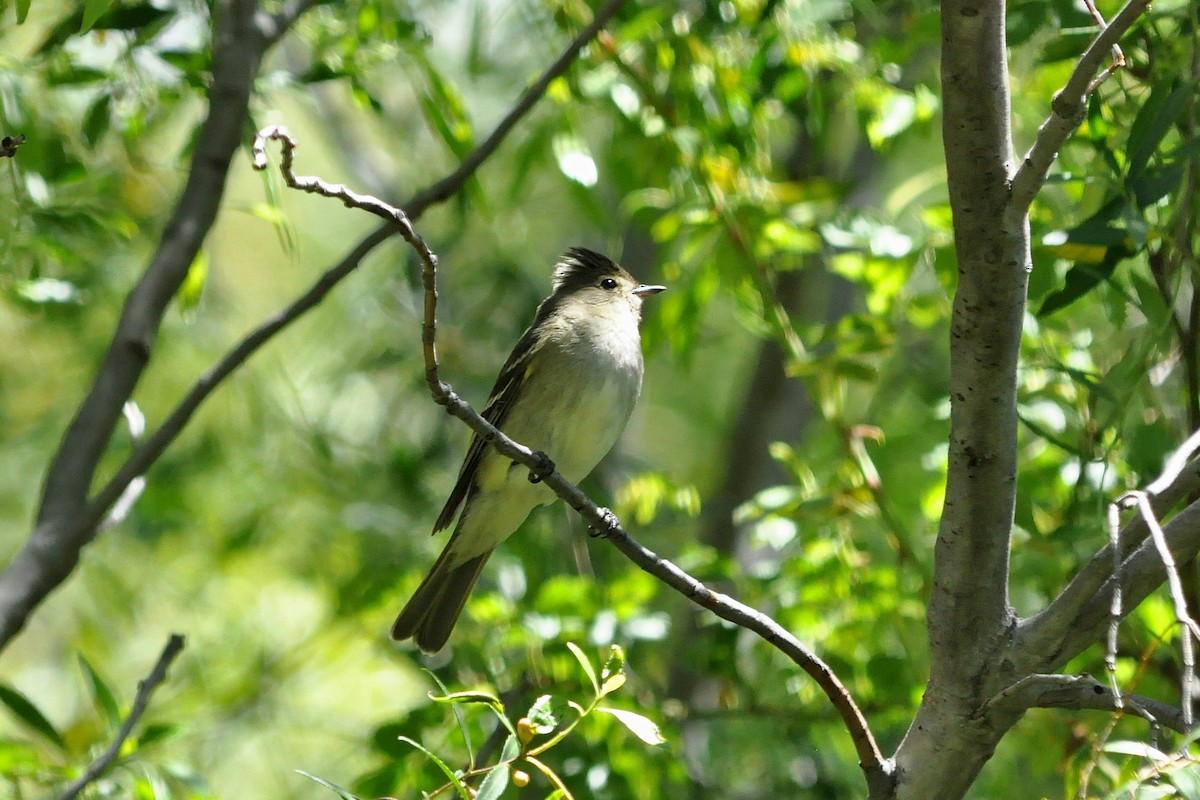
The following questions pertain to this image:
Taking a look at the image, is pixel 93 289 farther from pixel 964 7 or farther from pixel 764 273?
pixel 964 7

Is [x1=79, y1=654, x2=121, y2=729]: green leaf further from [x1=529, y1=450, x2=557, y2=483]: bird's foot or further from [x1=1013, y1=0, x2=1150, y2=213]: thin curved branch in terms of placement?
[x1=1013, y1=0, x2=1150, y2=213]: thin curved branch

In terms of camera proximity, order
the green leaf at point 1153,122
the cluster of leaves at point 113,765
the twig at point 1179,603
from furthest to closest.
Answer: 1. the cluster of leaves at point 113,765
2. the green leaf at point 1153,122
3. the twig at point 1179,603

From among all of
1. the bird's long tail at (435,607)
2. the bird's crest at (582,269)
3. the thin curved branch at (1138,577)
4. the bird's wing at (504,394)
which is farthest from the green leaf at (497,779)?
the bird's crest at (582,269)

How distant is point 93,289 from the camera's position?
5871mm

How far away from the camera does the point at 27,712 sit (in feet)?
12.1

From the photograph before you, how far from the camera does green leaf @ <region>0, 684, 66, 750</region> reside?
3.61 meters

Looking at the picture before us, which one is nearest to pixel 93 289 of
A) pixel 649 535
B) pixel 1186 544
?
pixel 649 535

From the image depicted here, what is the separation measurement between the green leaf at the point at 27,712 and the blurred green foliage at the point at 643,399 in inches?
0.4

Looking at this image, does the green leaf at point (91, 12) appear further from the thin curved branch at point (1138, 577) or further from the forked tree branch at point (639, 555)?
the thin curved branch at point (1138, 577)

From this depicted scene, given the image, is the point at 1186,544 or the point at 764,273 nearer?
the point at 1186,544

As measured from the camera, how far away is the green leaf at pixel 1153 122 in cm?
288

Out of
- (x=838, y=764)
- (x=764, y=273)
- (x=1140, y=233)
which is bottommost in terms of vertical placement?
(x=838, y=764)

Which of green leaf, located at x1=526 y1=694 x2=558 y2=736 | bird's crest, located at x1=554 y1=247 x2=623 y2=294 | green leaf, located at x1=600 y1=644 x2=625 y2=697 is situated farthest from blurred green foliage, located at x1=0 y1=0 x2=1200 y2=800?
green leaf, located at x1=526 y1=694 x2=558 y2=736

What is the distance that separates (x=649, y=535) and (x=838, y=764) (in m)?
2.03
